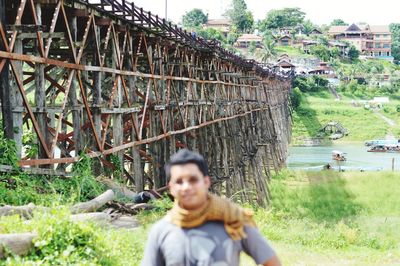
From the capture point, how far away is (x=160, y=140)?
49.3 feet

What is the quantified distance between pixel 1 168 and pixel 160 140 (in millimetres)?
7122

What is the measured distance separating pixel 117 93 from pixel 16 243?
693 cm

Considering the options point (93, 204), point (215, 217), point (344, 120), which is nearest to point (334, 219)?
point (93, 204)

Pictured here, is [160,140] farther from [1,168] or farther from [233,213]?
[233,213]

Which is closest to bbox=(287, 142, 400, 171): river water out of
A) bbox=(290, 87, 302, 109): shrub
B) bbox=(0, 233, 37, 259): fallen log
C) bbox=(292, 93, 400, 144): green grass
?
bbox=(292, 93, 400, 144): green grass

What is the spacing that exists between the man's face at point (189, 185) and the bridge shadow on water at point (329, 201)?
18.3 meters

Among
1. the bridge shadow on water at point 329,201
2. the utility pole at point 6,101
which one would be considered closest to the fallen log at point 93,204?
the utility pole at point 6,101

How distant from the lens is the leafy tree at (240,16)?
124 metres

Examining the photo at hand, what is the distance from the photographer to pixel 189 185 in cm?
330

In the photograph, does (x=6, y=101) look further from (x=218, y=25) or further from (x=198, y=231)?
(x=218, y=25)

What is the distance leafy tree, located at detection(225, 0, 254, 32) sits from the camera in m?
124

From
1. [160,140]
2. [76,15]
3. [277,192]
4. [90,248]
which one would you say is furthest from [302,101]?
[90,248]

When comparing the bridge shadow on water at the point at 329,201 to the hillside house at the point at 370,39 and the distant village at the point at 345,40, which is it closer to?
the distant village at the point at 345,40

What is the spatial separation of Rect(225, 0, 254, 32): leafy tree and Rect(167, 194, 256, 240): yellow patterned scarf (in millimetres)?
122562
